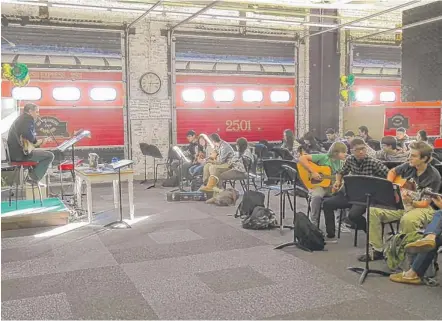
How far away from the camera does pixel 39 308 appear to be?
3898 millimetres

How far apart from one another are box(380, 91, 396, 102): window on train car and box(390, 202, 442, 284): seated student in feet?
33.3

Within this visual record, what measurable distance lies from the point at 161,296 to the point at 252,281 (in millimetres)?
872

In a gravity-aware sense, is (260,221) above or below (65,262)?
above

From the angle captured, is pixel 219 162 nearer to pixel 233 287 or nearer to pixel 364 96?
pixel 233 287

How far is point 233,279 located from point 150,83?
7808mm

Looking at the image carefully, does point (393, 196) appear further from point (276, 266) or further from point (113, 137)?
point (113, 137)

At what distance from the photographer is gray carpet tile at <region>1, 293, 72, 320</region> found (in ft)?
12.2

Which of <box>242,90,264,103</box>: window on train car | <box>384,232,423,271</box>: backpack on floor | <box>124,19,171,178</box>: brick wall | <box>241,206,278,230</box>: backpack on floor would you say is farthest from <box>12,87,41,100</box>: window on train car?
<box>384,232,423,271</box>: backpack on floor

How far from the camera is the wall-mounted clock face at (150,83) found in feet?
37.7

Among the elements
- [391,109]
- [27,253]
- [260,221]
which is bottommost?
[27,253]

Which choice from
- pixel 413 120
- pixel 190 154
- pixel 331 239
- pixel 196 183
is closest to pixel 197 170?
pixel 196 183

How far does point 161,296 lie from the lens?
13.5 feet

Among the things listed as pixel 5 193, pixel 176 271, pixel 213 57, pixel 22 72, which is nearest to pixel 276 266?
pixel 176 271

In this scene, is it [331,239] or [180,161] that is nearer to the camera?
[331,239]
